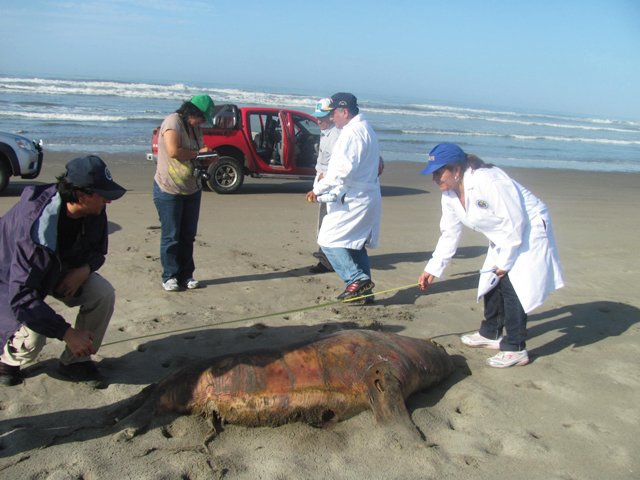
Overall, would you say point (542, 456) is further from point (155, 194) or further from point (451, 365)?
point (155, 194)

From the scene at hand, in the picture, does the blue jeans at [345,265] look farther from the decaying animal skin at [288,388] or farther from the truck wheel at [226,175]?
the truck wheel at [226,175]

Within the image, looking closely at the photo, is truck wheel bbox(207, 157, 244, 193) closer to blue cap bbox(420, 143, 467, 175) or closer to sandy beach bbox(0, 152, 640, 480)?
sandy beach bbox(0, 152, 640, 480)

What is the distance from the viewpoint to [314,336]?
503cm

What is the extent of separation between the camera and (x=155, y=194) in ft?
19.5

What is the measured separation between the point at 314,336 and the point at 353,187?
1.58 m

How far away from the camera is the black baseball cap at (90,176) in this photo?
3467mm

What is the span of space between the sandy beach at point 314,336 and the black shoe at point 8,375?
49 mm

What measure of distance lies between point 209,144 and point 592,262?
7037 mm

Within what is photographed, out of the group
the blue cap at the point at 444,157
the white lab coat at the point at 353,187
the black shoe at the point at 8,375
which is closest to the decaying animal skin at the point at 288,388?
the black shoe at the point at 8,375

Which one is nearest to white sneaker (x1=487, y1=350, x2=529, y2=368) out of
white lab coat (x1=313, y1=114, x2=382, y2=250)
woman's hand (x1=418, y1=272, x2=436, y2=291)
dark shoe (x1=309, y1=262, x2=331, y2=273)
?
woman's hand (x1=418, y1=272, x2=436, y2=291)

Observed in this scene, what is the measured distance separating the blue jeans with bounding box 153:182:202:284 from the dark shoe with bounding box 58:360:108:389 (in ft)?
6.43

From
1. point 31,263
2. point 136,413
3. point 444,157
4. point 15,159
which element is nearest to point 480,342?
point 444,157

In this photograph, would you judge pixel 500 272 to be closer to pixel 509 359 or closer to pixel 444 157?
pixel 509 359

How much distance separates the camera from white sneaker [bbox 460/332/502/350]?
5.04 meters
